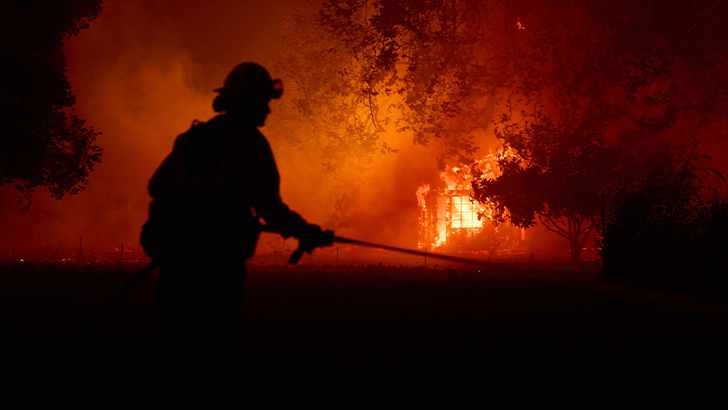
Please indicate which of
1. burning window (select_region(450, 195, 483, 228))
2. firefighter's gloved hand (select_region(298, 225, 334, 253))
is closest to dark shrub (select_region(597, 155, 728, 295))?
firefighter's gloved hand (select_region(298, 225, 334, 253))

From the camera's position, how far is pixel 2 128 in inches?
481

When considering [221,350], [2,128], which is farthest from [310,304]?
[2,128]

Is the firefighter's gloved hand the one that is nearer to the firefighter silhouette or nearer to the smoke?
the firefighter silhouette

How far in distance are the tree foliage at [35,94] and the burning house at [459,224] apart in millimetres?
18309

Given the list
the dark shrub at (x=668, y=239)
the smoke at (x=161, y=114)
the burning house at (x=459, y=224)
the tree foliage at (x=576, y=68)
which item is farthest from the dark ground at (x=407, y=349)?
the smoke at (x=161, y=114)

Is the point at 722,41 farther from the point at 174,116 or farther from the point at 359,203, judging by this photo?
the point at 174,116

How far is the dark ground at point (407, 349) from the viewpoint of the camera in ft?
13.1

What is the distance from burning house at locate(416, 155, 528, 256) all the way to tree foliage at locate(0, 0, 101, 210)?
18.3 metres

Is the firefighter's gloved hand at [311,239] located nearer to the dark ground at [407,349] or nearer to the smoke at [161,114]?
the dark ground at [407,349]

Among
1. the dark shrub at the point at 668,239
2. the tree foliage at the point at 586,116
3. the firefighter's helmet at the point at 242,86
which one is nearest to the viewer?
the firefighter's helmet at the point at 242,86

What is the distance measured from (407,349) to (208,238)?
2959mm

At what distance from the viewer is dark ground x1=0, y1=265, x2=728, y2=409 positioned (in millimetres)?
4004

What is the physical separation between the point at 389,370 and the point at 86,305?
5.22m

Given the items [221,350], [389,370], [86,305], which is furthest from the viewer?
[86,305]
